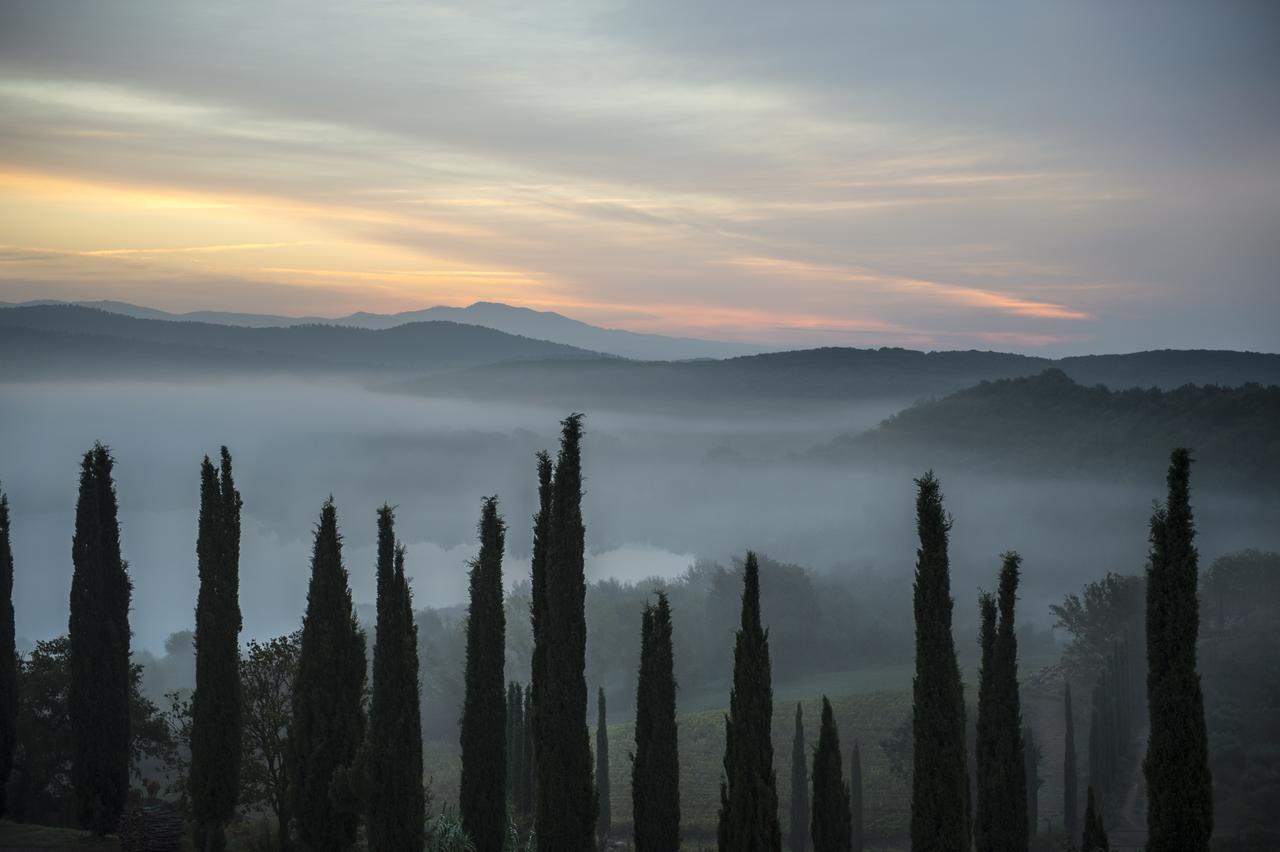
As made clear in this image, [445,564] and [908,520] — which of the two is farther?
[445,564]

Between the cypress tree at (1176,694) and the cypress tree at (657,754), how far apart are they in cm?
1078

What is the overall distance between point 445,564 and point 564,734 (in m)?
166

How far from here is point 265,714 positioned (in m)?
35.2

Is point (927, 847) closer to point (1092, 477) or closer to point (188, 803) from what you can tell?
point (188, 803)

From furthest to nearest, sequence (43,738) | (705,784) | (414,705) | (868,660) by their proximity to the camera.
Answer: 1. (868,660)
2. (705,784)
3. (43,738)
4. (414,705)

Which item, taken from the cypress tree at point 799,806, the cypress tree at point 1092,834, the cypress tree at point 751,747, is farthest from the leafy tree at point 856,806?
the cypress tree at point 751,747

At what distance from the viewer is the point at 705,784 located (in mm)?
57750

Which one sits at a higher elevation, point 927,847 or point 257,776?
point 927,847

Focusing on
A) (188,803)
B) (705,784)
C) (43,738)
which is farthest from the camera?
(705,784)

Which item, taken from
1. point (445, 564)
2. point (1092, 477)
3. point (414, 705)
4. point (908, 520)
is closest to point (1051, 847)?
point (414, 705)

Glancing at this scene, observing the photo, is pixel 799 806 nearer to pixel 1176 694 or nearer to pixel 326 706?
pixel 326 706

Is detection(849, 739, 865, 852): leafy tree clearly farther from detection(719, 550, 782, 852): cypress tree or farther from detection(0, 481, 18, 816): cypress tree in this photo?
detection(0, 481, 18, 816): cypress tree

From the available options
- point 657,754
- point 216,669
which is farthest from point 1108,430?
point 216,669

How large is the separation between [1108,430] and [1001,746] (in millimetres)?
149042
